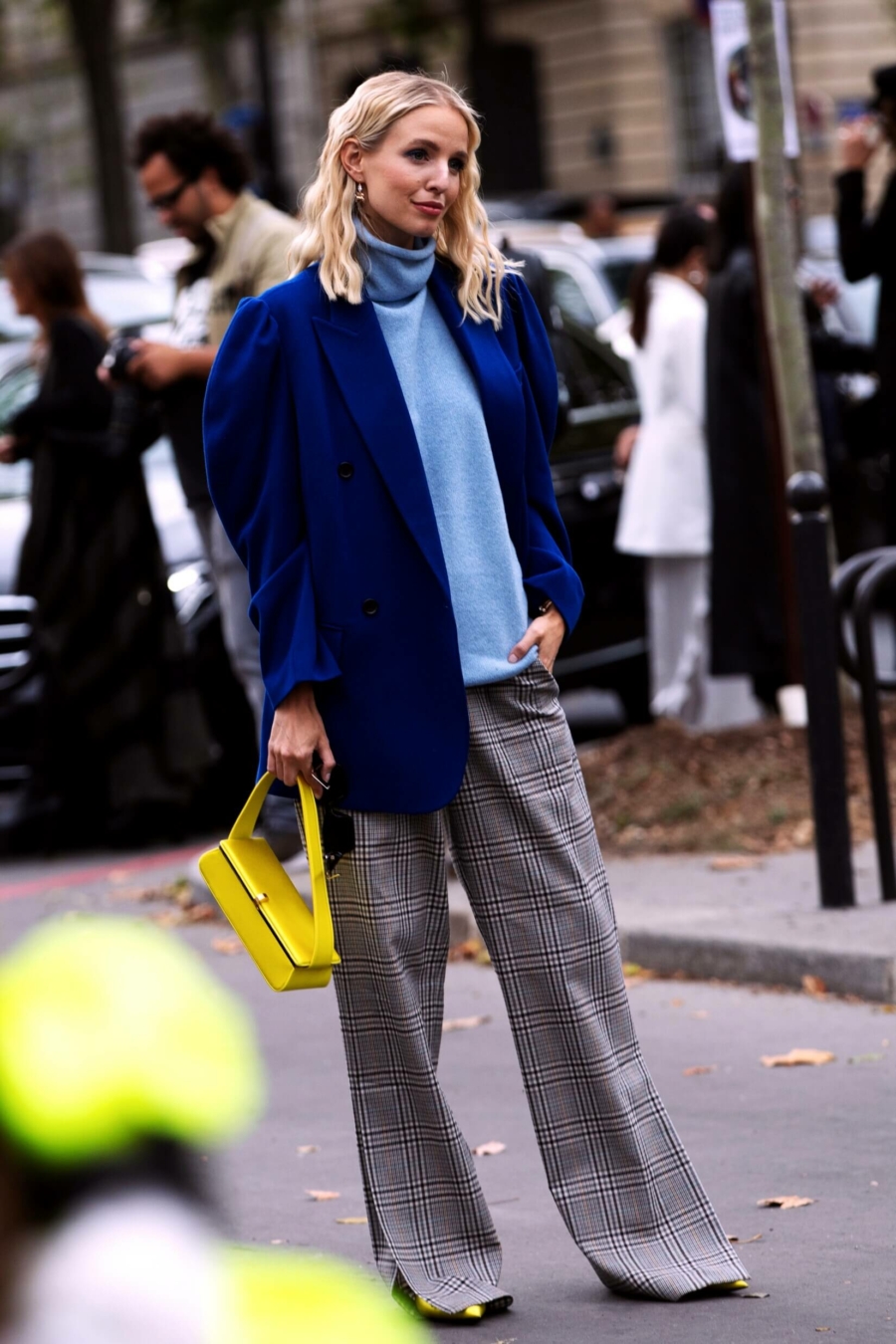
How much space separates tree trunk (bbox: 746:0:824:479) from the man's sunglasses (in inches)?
79.8

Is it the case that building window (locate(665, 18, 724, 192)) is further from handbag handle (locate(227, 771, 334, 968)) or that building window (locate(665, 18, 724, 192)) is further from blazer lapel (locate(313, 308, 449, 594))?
handbag handle (locate(227, 771, 334, 968))

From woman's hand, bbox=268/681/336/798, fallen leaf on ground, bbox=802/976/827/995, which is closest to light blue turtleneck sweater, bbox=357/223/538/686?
woman's hand, bbox=268/681/336/798

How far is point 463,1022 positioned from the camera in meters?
5.55

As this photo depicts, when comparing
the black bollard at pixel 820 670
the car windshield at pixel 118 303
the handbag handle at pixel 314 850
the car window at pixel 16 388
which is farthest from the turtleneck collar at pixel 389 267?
the car windshield at pixel 118 303

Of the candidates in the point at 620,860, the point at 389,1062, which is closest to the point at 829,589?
the point at 620,860

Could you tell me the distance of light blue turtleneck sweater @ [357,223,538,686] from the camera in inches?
130

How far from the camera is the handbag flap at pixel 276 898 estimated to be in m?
3.17

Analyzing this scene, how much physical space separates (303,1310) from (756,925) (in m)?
4.95

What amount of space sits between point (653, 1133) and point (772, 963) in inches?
87.1

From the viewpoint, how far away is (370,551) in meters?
3.26

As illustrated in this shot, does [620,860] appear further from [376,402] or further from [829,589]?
Answer: [376,402]

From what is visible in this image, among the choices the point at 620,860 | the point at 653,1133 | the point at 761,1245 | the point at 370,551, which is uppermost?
the point at 370,551

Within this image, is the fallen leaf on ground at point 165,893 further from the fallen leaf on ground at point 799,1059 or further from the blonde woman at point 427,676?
the blonde woman at point 427,676

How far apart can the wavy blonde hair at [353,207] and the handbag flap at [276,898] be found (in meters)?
0.84
